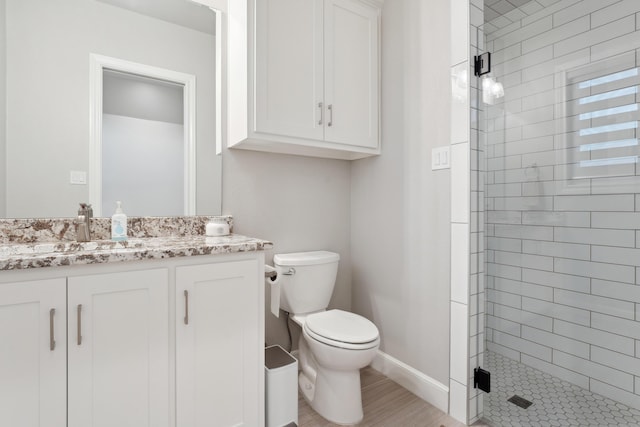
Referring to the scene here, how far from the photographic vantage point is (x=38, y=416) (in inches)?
38.7

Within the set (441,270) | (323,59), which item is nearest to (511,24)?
(323,59)

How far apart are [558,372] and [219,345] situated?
5.91 feet

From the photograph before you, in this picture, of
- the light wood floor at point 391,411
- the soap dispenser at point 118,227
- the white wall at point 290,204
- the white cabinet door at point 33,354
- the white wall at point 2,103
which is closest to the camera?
the white cabinet door at point 33,354

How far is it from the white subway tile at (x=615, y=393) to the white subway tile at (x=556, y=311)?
299 millimetres

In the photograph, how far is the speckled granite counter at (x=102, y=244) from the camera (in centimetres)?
99

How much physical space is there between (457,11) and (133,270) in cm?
183

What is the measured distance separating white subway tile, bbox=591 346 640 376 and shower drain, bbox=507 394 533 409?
1.31 ft

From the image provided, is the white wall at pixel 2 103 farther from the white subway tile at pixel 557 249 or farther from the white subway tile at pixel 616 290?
the white subway tile at pixel 616 290

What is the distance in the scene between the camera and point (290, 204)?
2.05 metres

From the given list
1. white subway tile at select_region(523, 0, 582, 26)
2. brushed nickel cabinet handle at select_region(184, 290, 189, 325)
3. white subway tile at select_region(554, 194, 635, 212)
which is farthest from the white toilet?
white subway tile at select_region(523, 0, 582, 26)

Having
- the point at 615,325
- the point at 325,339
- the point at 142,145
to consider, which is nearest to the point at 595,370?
the point at 615,325

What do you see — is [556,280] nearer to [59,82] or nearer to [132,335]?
[132,335]

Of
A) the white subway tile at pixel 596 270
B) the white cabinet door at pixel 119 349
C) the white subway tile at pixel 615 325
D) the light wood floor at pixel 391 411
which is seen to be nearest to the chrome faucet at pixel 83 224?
the white cabinet door at pixel 119 349

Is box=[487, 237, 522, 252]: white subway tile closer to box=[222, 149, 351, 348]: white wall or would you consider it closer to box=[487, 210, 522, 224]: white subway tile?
box=[487, 210, 522, 224]: white subway tile
